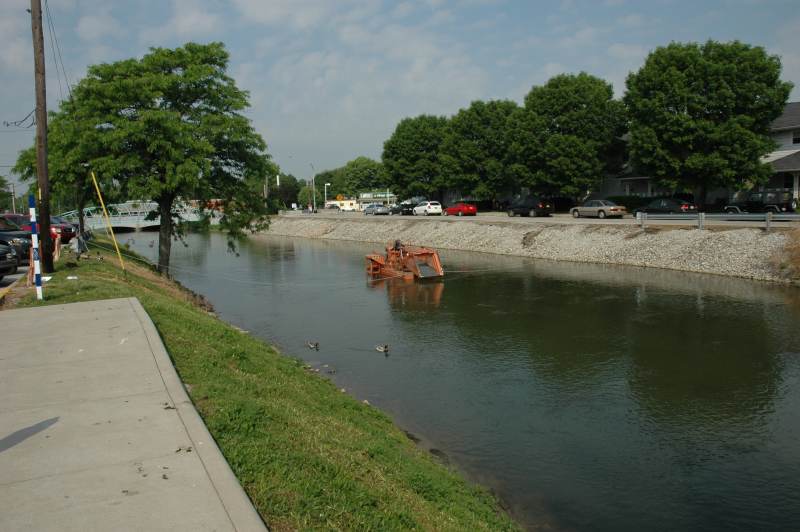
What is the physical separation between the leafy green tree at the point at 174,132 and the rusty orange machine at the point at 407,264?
7.88 metres

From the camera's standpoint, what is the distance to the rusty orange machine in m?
33.4

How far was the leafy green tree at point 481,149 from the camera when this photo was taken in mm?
67562

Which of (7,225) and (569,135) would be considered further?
(569,135)

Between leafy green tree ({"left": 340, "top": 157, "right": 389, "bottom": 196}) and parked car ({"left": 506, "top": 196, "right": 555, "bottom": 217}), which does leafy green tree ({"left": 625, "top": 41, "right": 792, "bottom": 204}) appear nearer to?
parked car ({"left": 506, "top": 196, "right": 555, "bottom": 217})

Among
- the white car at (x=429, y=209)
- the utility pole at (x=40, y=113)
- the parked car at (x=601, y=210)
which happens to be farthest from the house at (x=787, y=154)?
the utility pole at (x=40, y=113)

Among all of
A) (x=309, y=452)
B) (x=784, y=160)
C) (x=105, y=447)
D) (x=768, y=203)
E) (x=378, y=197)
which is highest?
(x=378, y=197)

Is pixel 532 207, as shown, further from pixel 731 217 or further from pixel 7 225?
pixel 7 225

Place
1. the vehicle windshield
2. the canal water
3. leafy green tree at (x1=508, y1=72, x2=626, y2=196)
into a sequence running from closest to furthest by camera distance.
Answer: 1. the canal water
2. the vehicle windshield
3. leafy green tree at (x1=508, y1=72, x2=626, y2=196)

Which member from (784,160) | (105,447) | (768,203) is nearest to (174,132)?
(105,447)

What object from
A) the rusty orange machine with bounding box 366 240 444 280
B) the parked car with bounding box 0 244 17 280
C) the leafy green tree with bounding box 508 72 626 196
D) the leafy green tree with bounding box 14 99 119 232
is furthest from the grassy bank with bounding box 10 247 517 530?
the leafy green tree with bounding box 508 72 626 196

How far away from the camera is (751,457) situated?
36.1 feet

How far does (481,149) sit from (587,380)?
55861 millimetres

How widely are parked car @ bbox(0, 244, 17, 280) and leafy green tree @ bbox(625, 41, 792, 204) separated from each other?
41297 mm

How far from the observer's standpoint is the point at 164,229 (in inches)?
1190
